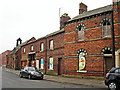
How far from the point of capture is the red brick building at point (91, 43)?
1673 cm

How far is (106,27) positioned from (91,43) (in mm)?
2604

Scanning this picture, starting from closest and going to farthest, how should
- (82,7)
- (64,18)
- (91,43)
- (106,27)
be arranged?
(106,27)
(91,43)
(82,7)
(64,18)

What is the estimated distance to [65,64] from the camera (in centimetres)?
2078

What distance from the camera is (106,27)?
56.3 feet

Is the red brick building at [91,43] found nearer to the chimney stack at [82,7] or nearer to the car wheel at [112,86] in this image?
the chimney stack at [82,7]

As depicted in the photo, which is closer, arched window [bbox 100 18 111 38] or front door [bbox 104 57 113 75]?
front door [bbox 104 57 113 75]

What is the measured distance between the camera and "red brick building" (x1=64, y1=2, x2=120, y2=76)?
16734 mm

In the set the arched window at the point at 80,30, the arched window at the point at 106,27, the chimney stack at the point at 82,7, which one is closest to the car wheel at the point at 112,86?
the arched window at the point at 106,27

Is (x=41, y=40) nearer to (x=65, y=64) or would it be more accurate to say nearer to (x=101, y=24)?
(x=65, y=64)

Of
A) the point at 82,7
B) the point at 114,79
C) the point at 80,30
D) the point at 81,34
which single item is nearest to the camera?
the point at 114,79

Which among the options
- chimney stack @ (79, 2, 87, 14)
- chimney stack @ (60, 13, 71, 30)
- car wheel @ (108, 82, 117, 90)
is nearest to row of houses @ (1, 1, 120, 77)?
chimney stack @ (79, 2, 87, 14)

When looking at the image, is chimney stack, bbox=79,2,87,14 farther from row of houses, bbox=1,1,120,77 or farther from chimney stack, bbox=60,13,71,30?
chimney stack, bbox=60,13,71,30

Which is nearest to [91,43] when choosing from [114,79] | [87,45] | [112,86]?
[87,45]

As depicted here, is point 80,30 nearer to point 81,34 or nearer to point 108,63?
point 81,34
